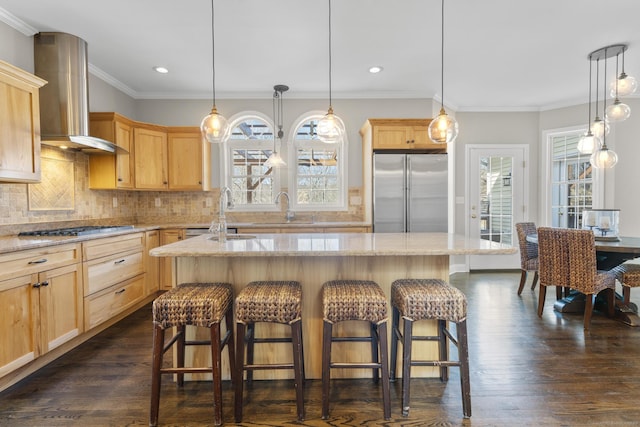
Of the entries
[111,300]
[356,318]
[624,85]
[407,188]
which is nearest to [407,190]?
[407,188]

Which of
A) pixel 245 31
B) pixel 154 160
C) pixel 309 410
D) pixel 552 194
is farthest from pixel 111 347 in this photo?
pixel 552 194

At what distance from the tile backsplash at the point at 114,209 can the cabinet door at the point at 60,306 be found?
0.76 m

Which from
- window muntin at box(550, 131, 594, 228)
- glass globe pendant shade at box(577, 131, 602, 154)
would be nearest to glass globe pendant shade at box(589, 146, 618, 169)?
glass globe pendant shade at box(577, 131, 602, 154)

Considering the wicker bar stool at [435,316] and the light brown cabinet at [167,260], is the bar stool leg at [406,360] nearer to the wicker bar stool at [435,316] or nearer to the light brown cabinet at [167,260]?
the wicker bar stool at [435,316]

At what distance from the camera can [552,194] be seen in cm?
505

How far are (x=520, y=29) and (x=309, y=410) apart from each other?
3.60 metres

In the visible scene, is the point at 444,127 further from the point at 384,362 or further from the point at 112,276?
the point at 112,276

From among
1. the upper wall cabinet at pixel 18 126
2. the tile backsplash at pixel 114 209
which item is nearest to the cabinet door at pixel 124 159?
the tile backsplash at pixel 114 209

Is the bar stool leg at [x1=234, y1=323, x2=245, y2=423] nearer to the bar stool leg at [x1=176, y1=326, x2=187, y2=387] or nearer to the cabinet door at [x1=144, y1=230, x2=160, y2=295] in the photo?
the bar stool leg at [x1=176, y1=326, x2=187, y2=387]

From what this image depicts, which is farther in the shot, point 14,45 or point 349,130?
point 349,130

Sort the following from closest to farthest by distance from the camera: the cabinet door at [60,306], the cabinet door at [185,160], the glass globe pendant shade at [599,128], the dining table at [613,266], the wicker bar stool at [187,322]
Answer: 1. the wicker bar stool at [187,322]
2. the cabinet door at [60,306]
3. the dining table at [613,266]
4. the glass globe pendant shade at [599,128]
5. the cabinet door at [185,160]

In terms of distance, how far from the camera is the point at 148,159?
3986mm

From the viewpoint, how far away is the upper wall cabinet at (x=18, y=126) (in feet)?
7.23

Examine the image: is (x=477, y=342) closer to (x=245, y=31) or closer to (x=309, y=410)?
(x=309, y=410)
